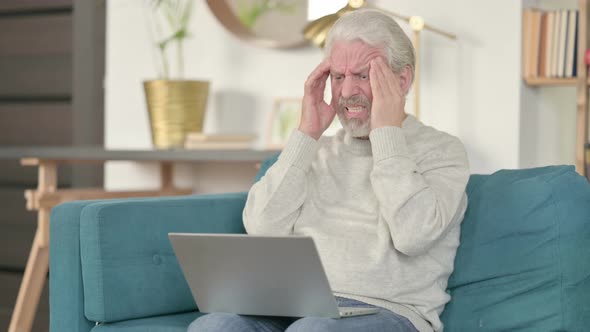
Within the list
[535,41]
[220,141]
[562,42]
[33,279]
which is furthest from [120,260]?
[562,42]

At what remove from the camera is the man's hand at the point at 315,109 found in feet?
7.35

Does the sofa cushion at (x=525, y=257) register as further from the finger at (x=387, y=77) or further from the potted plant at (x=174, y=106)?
the potted plant at (x=174, y=106)

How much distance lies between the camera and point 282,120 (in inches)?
136

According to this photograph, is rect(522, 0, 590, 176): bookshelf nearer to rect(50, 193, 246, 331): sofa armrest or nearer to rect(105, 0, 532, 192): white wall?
rect(105, 0, 532, 192): white wall

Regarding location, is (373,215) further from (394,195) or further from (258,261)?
(258,261)

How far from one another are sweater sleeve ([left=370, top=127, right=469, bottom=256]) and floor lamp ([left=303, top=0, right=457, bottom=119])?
93 centimetres

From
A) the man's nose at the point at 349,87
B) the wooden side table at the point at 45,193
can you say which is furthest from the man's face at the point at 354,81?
the wooden side table at the point at 45,193

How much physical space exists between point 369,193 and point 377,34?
1.14ft

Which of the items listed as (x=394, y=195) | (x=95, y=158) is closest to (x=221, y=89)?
(x=95, y=158)

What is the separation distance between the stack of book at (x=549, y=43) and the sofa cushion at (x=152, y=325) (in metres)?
1.44

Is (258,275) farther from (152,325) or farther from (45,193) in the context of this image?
(45,193)

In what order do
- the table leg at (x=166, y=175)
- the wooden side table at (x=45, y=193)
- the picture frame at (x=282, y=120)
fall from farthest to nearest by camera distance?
the table leg at (x=166, y=175) → the picture frame at (x=282, y=120) → the wooden side table at (x=45, y=193)

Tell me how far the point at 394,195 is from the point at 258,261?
0.31m

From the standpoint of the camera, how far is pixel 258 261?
1.86 meters
